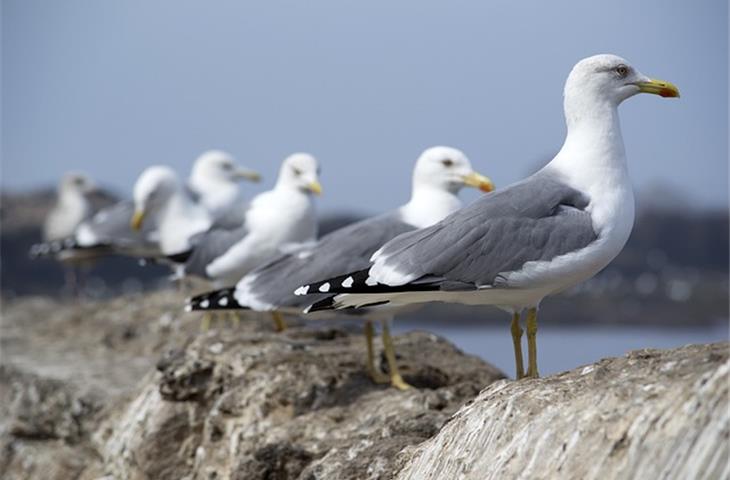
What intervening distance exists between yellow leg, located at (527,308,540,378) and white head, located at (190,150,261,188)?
26.2 ft

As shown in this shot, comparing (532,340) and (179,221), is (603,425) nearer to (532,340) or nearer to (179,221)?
(532,340)

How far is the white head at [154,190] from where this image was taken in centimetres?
1175

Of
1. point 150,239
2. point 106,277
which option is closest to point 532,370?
point 150,239

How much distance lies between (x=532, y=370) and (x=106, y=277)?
1972 centimetres

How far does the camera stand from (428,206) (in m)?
7.10

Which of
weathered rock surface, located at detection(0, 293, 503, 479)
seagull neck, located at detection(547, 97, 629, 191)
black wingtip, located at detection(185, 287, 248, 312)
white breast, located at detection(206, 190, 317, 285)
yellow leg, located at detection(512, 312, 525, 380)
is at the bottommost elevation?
weathered rock surface, located at detection(0, 293, 503, 479)

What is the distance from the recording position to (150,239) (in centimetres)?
1235

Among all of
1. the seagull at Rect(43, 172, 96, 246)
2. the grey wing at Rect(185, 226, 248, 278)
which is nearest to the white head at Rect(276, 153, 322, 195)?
the grey wing at Rect(185, 226, 248, 278)

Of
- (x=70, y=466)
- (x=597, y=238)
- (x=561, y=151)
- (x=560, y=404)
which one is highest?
(x=561, y=151)

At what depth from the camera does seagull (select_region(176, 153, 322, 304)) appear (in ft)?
28.2

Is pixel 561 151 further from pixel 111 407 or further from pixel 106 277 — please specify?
pixel 106 277

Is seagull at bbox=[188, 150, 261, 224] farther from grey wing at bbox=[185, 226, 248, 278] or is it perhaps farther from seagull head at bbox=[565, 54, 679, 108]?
seagull head at bbox=[565, 54, 679, 108]

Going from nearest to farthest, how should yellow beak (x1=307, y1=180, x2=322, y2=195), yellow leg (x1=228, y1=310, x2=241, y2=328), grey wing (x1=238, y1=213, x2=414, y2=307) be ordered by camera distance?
1. grey wing (x1=238, y1=213, x2=414, y2=307)
2. yellow beak (x1=307, y1=180, x2=322, y2=195)
3. yellow leg (x1=228, y1=310, x2=241, y2=328)

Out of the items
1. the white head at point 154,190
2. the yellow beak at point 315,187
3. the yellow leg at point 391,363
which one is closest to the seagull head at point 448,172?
the yellow leg at point 391,363
